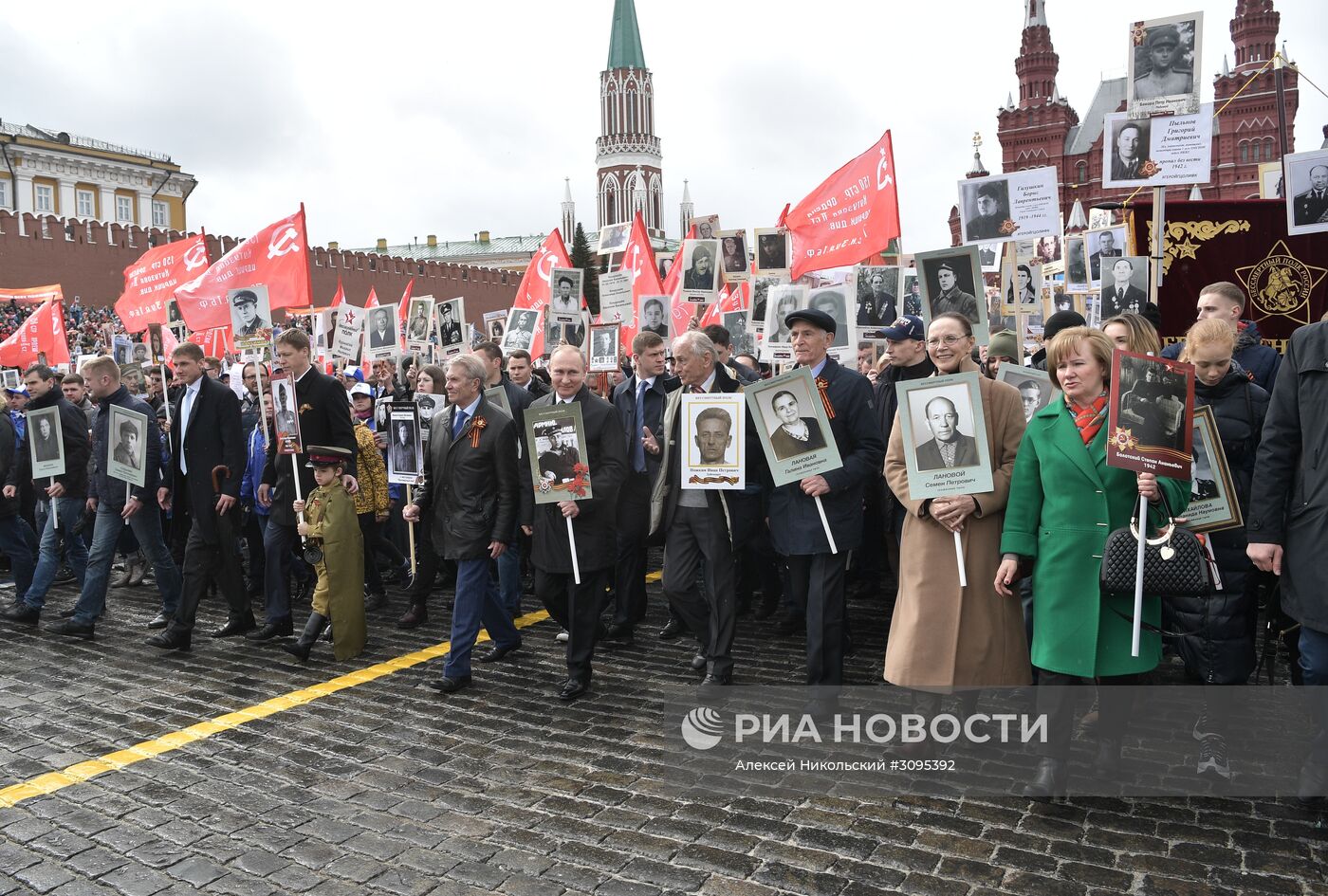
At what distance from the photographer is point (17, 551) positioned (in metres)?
8.72

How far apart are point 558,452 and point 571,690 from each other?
139cm

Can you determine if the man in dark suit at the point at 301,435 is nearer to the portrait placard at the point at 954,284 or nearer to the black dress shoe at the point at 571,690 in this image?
the black dress shoe at the point at 571,690

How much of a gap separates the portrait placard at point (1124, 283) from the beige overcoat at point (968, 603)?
4490 millimetres

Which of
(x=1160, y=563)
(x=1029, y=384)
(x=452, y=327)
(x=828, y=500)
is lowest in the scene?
(x=1160, y=563)

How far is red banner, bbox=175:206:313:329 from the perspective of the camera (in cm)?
1088

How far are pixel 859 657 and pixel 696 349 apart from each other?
2316 mm

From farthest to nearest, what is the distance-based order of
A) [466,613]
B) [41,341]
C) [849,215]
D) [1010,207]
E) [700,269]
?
1. [41,341]
2. [700,269]
3. [849,215]
4. [1010,207]
5. [466,613]

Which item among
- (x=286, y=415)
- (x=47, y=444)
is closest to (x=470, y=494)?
(x=286, y=415)

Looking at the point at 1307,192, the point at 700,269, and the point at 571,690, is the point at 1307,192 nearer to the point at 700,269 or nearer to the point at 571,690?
the point at 571,690

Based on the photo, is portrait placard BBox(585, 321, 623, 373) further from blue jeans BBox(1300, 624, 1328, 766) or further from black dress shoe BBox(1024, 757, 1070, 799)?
blue jeans BBox(1300, 624, 1328, 766)

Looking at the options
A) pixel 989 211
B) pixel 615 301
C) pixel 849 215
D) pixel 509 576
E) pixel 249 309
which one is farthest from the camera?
pixel 615 301

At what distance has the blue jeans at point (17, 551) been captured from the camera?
8.64 m

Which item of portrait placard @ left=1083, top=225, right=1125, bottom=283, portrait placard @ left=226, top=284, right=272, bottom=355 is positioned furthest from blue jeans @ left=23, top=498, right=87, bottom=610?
portrait placard @ left=1083, top=225, right=1125, bottom=283

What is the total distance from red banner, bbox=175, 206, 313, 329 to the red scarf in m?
8.29
